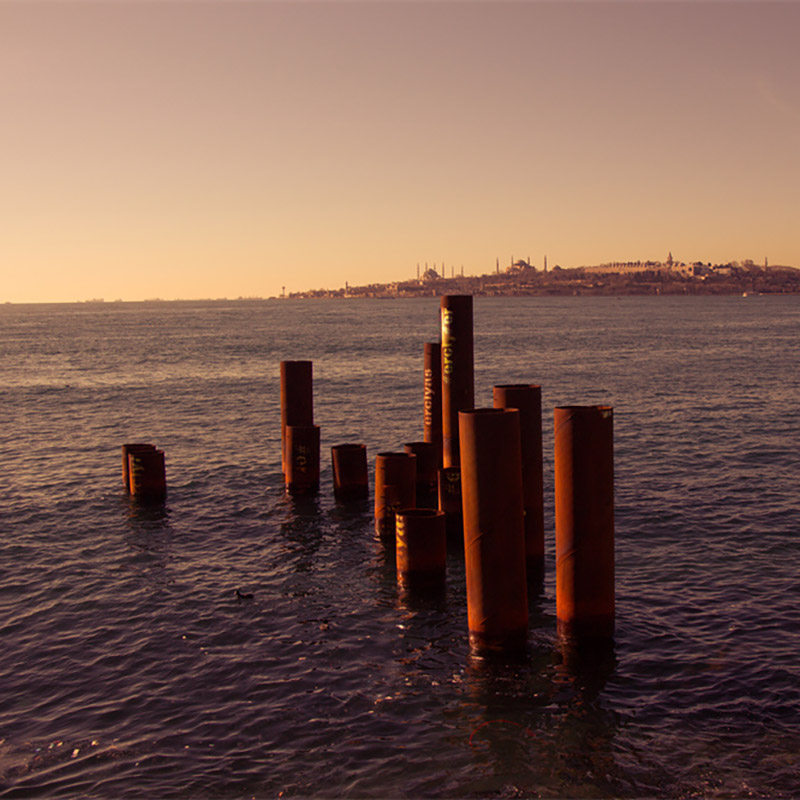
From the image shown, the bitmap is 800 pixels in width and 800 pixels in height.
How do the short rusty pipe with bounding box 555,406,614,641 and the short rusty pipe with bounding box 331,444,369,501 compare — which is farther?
the short rusty pipe with bounding box 331,444,369,501

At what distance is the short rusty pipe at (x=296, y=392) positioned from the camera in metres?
20.2

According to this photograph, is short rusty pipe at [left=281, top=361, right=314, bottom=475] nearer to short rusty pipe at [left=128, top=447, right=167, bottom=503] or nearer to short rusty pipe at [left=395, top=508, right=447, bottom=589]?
short rusty pipe at [left=128, top=447, right=167, bottom=503]

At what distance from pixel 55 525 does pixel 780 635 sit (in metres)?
14.6

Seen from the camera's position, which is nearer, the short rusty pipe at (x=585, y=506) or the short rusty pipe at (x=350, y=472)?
the short rusty pipe at (x=585, y=506)

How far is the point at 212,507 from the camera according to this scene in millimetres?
20125

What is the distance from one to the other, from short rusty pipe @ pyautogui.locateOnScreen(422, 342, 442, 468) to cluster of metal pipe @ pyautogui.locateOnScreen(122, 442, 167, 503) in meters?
6.43

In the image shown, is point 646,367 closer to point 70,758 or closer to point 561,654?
point 561,654

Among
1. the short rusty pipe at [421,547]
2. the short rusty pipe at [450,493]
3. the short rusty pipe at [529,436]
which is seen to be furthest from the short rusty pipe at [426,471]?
the short rusty pipe at [529,436]

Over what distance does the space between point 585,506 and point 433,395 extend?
26.9 ft

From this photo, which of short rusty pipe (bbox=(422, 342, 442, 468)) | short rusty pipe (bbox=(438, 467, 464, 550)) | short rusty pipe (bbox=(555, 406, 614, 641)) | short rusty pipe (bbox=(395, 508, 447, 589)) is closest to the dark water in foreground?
short rusty pipe (bbox=(395, 508, 447, 589))

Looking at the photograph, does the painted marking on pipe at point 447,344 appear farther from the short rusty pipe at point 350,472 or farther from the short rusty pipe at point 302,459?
the short rusty pipe at point 302,459

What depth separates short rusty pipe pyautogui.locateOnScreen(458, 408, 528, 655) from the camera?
10.1 m

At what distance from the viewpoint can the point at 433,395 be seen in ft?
59.8

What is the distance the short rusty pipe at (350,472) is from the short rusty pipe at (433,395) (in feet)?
6.01
